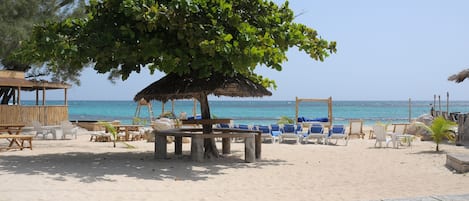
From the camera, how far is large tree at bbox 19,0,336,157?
9.38 m

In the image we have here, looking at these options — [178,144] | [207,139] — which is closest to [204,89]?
[207,139]

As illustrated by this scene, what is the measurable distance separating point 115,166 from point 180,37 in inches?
112

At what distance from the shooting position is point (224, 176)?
29.5ft

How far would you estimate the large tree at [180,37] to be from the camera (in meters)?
9.38

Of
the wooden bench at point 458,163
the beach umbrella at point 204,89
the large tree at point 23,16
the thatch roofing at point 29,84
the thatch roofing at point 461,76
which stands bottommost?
the wooden bench at point 458,163

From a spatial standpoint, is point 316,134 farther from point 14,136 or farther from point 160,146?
point 14,136

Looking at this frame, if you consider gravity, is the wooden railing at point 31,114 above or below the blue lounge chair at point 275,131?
above

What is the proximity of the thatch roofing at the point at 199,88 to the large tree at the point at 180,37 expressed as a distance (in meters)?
0.46

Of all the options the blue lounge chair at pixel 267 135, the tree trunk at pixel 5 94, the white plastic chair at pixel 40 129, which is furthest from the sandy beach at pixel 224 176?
the tree trunk at pixel 5 94

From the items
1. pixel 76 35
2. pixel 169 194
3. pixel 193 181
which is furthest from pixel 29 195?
pixel 76 35

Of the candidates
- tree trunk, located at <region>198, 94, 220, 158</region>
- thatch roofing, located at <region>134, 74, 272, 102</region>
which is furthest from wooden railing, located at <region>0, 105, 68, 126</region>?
tree trunk, located at <region>198, 94, 220, 158</region>

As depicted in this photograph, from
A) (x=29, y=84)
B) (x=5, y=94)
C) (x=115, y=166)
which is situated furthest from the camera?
(x=5, y=94)

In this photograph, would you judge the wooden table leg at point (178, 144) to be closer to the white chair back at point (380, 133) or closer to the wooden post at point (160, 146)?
the wooden post at point (160, 146)

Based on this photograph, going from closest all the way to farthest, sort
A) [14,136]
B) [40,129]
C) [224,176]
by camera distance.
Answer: [224,176], [14,136], [40,129]
